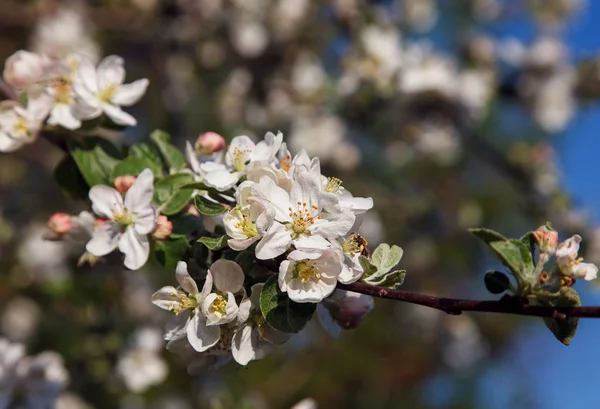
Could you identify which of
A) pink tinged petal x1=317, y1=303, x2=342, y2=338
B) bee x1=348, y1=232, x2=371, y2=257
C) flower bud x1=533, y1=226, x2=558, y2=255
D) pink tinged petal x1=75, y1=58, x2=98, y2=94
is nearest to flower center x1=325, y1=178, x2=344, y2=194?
bee x1=348, y1=232, x2=371, y2=257

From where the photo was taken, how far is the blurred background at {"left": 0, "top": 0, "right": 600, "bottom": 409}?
2.49 metres

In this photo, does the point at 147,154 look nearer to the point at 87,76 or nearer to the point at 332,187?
the point at 87,76

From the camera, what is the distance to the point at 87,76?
47.9 inches

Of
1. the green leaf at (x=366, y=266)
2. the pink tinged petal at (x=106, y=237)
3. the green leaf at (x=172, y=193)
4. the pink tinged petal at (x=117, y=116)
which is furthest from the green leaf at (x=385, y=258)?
the pink tinged petal at (x=117, y=116)

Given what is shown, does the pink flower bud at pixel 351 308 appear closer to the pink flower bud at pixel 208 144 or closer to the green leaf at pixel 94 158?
the pink flower bud at pixel 208 144

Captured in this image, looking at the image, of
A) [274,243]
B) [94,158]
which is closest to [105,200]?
[94,158]

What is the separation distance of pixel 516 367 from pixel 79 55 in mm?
7315

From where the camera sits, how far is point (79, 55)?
4.12 ft

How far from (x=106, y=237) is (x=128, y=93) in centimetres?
34

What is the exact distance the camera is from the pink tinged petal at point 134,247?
3.31 feet

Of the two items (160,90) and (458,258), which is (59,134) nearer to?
(160,90)

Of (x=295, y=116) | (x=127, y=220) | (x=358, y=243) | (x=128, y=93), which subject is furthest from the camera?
(x=295, y=116)

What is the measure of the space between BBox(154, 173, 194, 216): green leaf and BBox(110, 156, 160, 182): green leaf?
0.07 m

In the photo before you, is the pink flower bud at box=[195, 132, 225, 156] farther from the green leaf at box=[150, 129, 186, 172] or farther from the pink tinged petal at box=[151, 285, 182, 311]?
the pink tinged petal at box=[151, 285, 182, 311]
